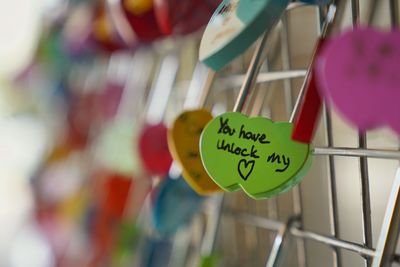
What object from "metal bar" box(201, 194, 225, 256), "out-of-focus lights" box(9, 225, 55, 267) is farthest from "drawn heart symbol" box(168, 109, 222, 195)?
"out-of-focus lights" box(9, 225, 55, 267)

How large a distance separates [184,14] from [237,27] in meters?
0.18

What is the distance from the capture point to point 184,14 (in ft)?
1.97

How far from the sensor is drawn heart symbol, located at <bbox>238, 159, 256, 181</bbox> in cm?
42

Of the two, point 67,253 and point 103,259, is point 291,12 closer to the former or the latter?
point 103,259

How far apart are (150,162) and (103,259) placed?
348mm

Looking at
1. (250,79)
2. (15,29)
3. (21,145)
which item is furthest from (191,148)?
(15,29)

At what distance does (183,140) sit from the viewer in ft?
1.74

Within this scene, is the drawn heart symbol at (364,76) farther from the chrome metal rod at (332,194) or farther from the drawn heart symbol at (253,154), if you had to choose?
the chrome metal rod at (332,194)

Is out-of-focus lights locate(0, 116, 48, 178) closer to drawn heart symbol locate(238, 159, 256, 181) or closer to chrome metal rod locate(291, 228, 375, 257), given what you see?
chrome metal rod locate(291, 228, 375, 257)

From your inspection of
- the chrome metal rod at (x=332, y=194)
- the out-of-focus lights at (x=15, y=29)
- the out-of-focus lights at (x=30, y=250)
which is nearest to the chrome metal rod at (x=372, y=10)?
the chrome metal rod at (x=332, y=194)

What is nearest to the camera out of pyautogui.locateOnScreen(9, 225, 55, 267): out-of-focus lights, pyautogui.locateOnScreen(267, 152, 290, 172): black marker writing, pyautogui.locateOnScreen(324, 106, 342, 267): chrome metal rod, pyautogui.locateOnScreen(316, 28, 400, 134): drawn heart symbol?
pyautogui.locateOnScreen(316, 28, 400, 134): drawn heart symbol

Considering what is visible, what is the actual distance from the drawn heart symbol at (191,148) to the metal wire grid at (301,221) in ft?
0.37

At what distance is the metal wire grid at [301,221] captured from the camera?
1.61 feet

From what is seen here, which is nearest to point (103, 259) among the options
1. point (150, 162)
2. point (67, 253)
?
point (67, 253)
